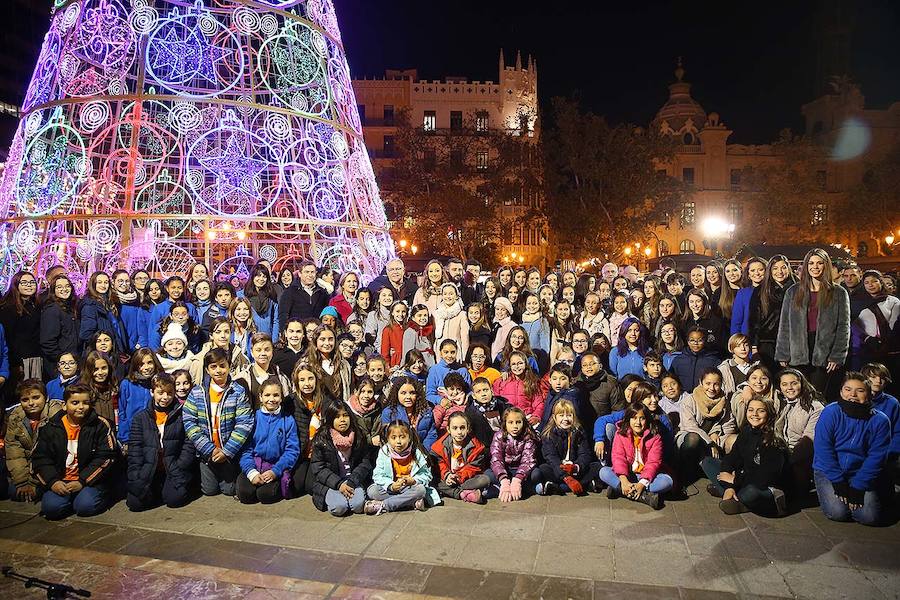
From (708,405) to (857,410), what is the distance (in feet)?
3.91

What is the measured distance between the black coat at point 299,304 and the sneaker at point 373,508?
3.39 metres

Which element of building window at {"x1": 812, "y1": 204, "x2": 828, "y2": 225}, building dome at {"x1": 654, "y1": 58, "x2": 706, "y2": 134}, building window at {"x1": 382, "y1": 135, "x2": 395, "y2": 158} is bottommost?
building window at {"x1": 812, "y1": 204, "x2": 828, "y2": 225}

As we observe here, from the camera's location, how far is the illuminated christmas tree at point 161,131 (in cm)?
921

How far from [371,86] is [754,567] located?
41501 mm

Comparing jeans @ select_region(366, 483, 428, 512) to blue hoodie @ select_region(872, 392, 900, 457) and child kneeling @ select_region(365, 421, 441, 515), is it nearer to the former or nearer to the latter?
child kneeling @ select_region(365, 421, 441, 515)

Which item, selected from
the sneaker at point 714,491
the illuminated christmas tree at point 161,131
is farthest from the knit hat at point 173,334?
the sneaker at point 714,491

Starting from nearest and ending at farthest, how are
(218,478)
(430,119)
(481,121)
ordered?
(218,478) → (481,121) → (430,119)

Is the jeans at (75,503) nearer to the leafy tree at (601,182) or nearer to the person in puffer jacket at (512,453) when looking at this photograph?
the person in puffer jacket at (512,453)

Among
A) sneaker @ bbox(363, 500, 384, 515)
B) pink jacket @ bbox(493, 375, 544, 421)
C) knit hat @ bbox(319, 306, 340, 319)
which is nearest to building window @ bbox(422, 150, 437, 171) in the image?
knit hat @ bbox(319, 306, 340, 319)

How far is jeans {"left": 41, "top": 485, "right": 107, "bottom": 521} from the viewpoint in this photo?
15.7ft

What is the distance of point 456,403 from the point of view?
5.75 metres

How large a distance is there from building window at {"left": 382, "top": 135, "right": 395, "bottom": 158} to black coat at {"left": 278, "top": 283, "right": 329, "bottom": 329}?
34.4 m

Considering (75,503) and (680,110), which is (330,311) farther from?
(680,110)

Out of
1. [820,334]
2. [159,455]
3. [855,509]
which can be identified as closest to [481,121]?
[820,334]
